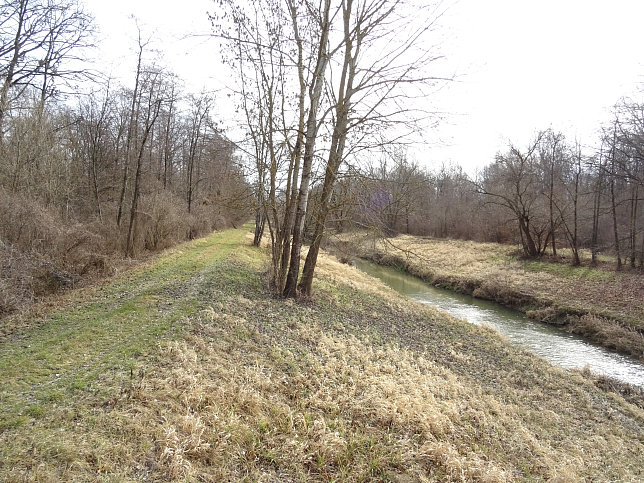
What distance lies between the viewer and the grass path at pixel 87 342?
3.97 m

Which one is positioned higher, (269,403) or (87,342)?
(87,342)

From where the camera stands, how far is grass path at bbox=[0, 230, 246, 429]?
13.0 feet

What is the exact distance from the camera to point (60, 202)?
14422 millimetres

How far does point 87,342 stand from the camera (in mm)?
5473

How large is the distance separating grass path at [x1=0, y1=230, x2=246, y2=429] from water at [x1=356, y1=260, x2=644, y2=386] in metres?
11.1

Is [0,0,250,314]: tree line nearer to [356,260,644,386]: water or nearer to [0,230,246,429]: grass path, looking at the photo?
[0,230,246,429]: grass path

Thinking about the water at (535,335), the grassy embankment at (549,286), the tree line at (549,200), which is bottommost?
the water at (535,335)

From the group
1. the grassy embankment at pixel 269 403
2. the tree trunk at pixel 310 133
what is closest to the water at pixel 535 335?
the grassy embankment at pixel 269 403

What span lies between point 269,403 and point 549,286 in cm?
2008

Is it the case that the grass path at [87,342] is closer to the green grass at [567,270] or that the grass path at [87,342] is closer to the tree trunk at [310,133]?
the tree trunk at [310,133]

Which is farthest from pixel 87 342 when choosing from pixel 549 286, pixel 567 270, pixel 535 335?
pixel 567 270

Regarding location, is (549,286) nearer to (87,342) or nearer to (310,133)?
(310,133)

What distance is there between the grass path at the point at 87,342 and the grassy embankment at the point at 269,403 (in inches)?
1.1

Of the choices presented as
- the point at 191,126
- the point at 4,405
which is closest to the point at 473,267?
the point at 4,405
